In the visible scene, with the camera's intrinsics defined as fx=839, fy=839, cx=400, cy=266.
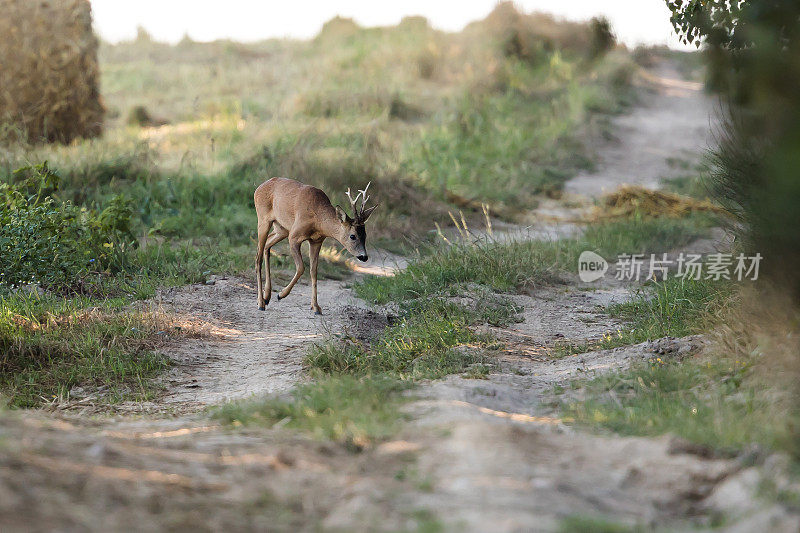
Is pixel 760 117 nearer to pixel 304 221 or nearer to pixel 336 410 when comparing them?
pixel 336 410

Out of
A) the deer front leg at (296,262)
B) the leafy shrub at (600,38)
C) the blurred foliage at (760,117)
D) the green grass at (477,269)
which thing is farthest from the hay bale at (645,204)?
the leafy shrub at (600,38)

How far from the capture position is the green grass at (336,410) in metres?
4.34

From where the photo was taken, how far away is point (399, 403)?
16.8ft

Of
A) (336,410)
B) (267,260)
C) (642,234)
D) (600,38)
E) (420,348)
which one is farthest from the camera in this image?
(600,38)

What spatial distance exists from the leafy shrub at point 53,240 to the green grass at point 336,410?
3.52m

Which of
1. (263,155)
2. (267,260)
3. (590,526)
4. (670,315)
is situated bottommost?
(267,260)

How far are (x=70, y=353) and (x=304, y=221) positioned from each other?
2757 millimetres

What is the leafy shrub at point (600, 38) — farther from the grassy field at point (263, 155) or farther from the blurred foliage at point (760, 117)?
the blurred foliage at point (760, 117)

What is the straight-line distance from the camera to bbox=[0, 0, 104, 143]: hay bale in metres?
14.0

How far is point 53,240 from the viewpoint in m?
8.11

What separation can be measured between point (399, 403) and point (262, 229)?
459 cm

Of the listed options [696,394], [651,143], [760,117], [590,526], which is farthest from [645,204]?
[590,526]

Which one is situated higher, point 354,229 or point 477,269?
point 354,229

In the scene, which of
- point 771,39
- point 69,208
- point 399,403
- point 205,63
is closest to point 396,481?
point 399,403
